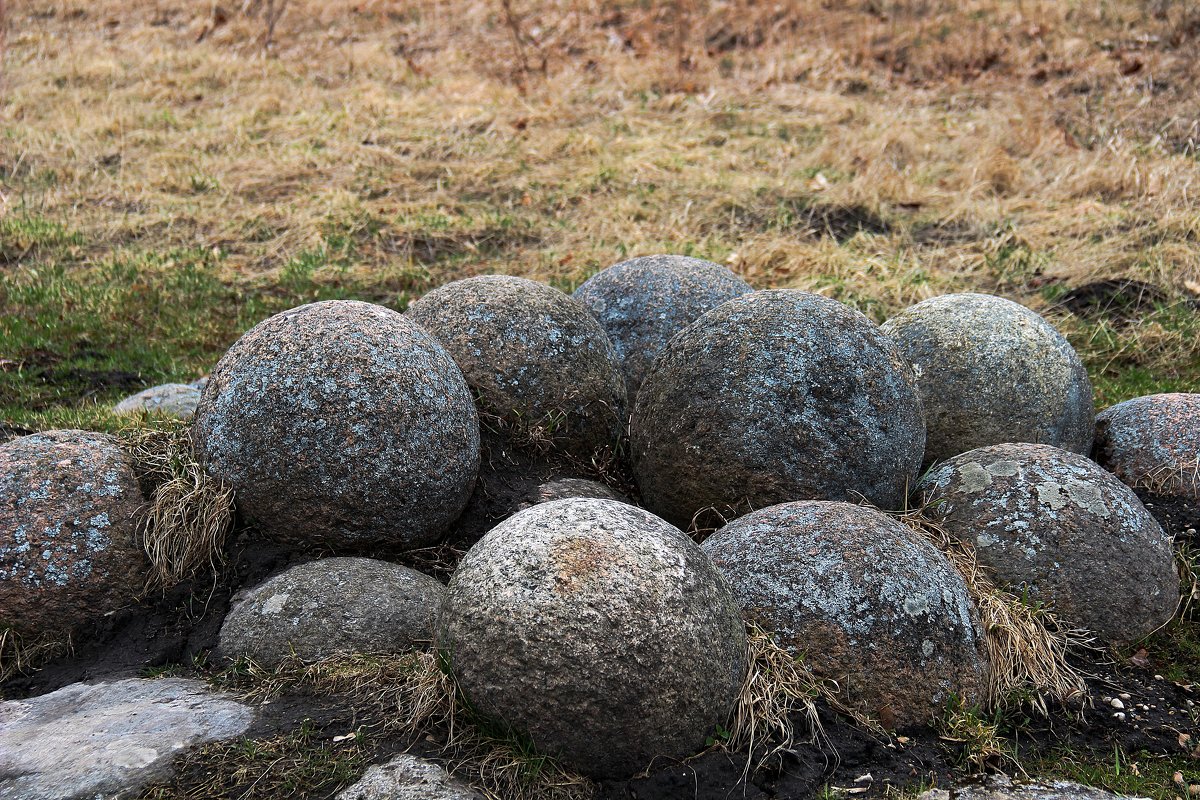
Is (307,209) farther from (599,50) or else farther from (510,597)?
(510,597)

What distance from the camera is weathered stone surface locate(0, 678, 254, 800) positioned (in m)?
3.11

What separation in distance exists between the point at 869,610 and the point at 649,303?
7.90 feet

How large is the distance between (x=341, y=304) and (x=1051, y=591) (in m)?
3.10

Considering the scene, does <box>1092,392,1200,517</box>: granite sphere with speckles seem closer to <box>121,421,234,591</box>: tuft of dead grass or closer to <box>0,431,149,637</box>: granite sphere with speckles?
<box>121,421,234,591</box>: tuft of dead grass

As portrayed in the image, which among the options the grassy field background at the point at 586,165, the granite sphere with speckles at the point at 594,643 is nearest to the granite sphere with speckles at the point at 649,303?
the granite sphere with speckles at the point at 594,643

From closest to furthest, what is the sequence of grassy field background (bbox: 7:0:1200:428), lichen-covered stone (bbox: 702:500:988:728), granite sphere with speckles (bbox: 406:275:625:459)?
lichen-covered stone (bbox: 702:500:988:728) < granite sphere with speckles (bbox: 406:275:625:459) < grassy field background (bbox: 7:0:1200:428)

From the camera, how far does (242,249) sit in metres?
9.51

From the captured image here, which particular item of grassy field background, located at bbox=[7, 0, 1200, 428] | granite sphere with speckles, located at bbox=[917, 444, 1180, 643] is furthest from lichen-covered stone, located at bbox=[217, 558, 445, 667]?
grassy field background, located at bbox=[7, 0, 1200, 428]

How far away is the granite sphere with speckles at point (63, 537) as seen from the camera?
13.1ft

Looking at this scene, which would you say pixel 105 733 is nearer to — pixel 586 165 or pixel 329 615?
pixel 329 615

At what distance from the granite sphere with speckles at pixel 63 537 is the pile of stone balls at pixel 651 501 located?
11 mm

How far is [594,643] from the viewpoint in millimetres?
2984

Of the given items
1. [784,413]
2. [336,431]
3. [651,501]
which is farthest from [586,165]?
[336,431]

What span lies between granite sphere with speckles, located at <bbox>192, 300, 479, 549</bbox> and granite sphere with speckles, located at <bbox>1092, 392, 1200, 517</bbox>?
3254 millimetres
